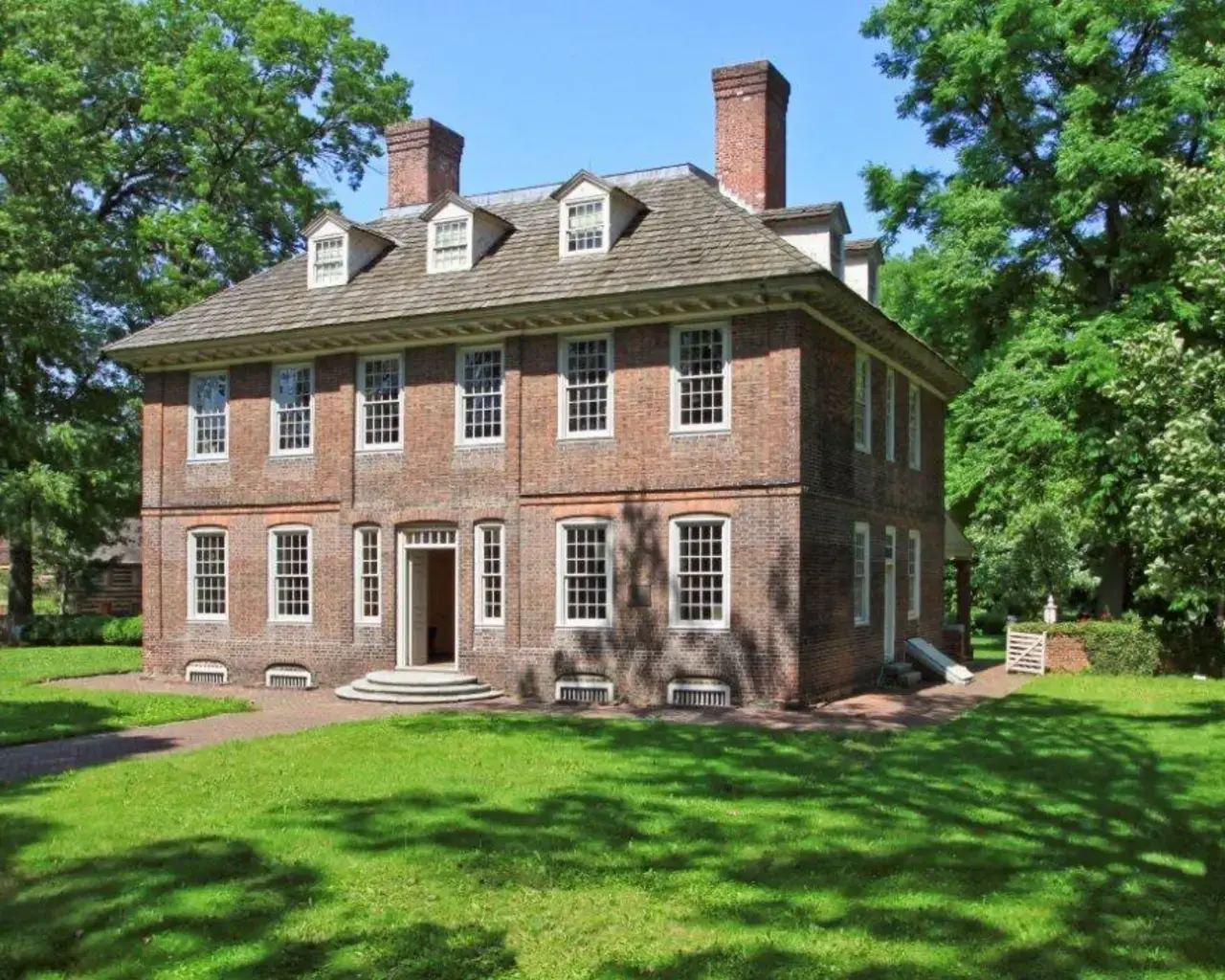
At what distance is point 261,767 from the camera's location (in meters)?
13.0

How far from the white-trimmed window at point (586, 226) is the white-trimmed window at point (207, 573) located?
9.63m

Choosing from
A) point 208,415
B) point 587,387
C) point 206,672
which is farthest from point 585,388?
point 206,672

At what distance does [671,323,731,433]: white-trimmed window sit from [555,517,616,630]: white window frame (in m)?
2.22

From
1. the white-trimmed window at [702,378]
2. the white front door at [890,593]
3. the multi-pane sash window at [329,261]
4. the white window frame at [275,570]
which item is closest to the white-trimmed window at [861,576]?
the white front door at [890,593]

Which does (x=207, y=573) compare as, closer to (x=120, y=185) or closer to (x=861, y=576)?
(x=861, y=576)

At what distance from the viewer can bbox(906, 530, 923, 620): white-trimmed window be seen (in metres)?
26.4

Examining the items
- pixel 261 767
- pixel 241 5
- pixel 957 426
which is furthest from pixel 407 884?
pixel 241 5

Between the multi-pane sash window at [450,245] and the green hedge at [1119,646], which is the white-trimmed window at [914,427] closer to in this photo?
the green hedge at [1119,646]

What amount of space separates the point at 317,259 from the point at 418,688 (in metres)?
9.86

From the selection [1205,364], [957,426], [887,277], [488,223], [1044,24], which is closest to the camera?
[1205,364]

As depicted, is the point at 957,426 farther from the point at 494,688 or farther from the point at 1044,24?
the point at 494,688

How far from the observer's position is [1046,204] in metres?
27.5

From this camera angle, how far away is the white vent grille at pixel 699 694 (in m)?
19.6

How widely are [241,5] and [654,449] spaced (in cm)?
2495
